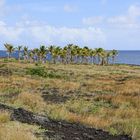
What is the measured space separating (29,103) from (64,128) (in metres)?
8.66

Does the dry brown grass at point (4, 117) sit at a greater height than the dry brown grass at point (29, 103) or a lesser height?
greater

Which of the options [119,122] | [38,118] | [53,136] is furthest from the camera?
[119,122]

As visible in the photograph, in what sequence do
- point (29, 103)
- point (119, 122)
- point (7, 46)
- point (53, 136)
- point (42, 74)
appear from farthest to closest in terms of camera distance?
point (7, 46) → point (42, 74) → point (29, 103) → point (119, 122) → point (53, 136)

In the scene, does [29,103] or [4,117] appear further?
[29,103]

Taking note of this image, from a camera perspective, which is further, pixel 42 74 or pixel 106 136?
pixel 42 74

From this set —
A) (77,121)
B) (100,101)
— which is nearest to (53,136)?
(77,121)

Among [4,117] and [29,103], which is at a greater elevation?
[4,117]

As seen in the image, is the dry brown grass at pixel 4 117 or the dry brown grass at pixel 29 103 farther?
the dry brown grass at pixel 29 103

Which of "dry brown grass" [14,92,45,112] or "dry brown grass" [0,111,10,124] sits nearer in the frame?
"dry brown grass" [0,111,10,124]

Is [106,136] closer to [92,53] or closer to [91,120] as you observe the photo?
[91,120]

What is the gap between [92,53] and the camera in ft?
539

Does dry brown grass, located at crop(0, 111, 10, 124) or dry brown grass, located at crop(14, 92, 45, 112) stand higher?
dry brown grass, located at crop(0, 111, 10, 124)

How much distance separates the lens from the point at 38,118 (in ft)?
53.3

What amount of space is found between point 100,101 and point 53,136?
1510cm
